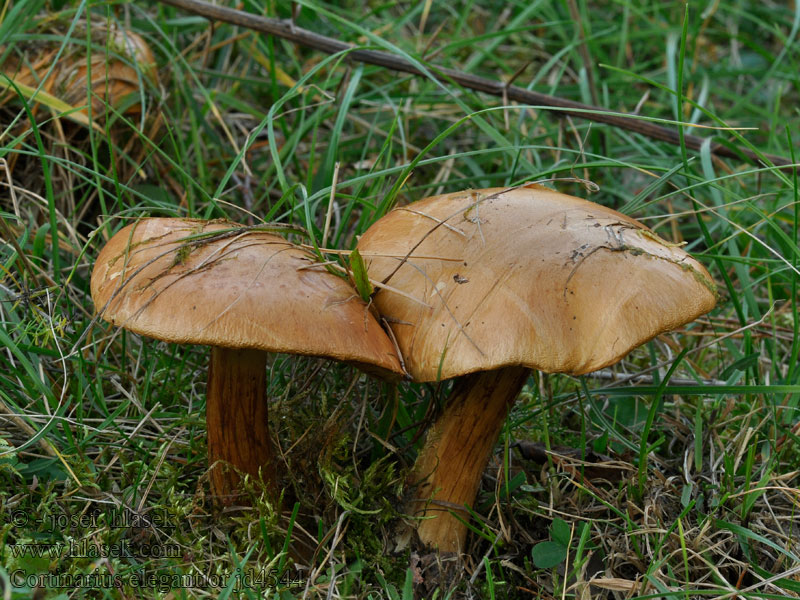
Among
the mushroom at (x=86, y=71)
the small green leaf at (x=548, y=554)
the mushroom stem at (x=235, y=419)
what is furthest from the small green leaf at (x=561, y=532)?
the mushroom at (x=86, y=71)

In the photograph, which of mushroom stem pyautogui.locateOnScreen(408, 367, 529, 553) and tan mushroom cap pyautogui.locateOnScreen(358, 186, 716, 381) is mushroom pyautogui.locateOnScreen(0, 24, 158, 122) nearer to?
tan mushroom cap pyautogui.locateOnScreen(358, 186, 716, 381)

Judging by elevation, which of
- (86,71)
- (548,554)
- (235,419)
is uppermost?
(86,71)

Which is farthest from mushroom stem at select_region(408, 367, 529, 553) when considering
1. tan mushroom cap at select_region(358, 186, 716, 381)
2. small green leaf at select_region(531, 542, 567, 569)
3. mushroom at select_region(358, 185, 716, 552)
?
tan mushroom cap at select_region(358, 186, 716, 381)

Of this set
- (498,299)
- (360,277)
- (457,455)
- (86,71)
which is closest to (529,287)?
(498,299)

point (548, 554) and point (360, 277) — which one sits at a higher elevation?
point (360, 277)

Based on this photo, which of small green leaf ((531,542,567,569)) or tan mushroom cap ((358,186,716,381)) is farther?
small green leaf ((531,542,567,569))

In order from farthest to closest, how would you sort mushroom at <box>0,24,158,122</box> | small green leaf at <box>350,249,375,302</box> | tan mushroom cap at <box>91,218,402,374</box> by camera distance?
mushroom at <box>0,24,158,122</box>, small green leaf at <box>350,249,375,302</box>, tan mushroom cap at <box>91,218,402,374</box>

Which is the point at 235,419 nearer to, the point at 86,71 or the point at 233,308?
the point at 233,308
